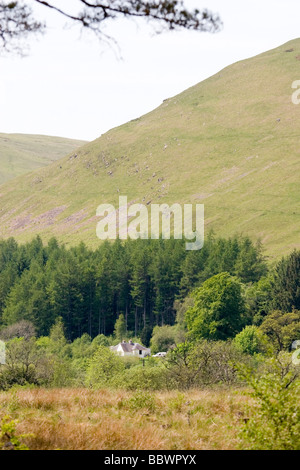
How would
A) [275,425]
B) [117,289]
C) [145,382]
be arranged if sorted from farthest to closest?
[117,289]
[145,382]
[275,425]

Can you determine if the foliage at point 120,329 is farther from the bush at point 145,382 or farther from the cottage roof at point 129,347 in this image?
the bush at point 145,382

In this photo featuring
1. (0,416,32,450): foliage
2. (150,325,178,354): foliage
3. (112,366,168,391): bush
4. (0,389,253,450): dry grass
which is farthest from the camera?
(150,325,178,354): foliage

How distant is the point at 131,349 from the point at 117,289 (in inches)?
860

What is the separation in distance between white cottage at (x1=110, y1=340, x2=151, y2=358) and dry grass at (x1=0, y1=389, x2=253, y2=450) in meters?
65.3

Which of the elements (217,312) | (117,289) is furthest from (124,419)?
(117,289)

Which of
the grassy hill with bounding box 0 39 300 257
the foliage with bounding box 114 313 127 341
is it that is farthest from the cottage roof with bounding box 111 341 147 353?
the grassy hill with bounding box 0 39 300 257

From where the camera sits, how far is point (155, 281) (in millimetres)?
100000

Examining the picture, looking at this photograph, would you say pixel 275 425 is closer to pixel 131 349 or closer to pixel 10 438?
pixel 10 438

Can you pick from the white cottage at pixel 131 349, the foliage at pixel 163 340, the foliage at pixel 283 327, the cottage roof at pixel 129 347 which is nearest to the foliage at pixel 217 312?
the foliage at pixel 283 327

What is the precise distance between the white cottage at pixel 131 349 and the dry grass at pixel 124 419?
65.3m

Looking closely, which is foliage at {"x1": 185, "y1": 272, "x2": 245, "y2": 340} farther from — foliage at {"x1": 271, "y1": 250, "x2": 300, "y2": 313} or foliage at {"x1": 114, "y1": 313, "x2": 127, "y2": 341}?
foliage at {"x1": 114, "y1": 313, "x2": 127, "y2": 341}

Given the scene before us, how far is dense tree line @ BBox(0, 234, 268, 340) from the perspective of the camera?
95.6 metres

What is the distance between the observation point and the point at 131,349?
81.2m

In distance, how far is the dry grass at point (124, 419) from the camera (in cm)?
884
